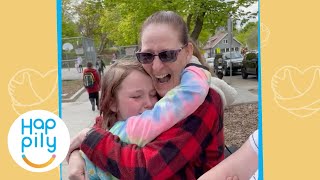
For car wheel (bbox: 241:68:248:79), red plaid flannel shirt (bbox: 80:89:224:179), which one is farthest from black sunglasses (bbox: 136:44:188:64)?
car wheel (bbox: 241:68:248:79)

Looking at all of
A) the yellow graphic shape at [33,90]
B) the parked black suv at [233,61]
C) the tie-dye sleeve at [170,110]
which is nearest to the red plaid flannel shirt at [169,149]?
the tie-dye sleeve at [170,110]

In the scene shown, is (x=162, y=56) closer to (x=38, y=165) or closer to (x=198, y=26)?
(x=198, y=26)

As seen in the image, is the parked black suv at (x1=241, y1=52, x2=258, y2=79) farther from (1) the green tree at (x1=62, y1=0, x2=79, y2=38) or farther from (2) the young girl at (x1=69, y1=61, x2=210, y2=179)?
(1) the green tree at (x1=62, y1=0, x2=79, y2=38)

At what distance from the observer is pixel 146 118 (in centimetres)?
103

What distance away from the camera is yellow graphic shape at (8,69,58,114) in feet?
3.92

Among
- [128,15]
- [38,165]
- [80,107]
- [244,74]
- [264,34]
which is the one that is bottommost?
[38,165]

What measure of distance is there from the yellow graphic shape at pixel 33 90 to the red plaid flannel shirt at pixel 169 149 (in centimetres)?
23

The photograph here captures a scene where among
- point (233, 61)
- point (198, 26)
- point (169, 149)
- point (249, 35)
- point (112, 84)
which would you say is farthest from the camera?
point (233, 61)

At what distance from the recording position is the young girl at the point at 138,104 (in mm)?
1017

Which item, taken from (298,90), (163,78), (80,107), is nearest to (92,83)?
(80,107)

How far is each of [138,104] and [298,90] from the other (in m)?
0.54

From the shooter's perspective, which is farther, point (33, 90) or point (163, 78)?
point (33, 90)

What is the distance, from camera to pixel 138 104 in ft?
3.60

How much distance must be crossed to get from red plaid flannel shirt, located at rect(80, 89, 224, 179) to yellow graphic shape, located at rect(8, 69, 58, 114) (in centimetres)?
23
